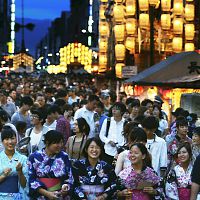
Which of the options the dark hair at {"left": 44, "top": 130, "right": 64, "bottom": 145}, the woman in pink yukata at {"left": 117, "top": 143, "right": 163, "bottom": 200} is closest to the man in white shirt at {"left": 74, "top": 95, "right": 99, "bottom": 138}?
the dark hair at {"left": 44, "top": 130, "right": 64, "bottom": 145}

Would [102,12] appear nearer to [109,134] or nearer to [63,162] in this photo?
[109,134]

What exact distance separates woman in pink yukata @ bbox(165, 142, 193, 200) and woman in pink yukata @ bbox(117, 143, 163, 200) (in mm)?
309

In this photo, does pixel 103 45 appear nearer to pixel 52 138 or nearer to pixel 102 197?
pixel 52 138

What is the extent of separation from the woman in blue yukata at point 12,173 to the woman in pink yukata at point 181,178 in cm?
162

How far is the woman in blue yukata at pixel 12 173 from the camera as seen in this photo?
718 centimetres

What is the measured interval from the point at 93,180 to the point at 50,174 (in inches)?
18.7

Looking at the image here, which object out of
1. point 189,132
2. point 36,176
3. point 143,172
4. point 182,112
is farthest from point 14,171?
point 182,112

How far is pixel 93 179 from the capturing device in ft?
23.4

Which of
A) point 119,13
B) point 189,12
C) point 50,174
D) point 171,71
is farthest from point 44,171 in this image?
point 119,13

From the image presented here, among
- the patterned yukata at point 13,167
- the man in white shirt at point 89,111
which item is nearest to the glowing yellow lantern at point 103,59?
the man in white shirt at point 89,111

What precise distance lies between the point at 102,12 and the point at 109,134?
42876mm

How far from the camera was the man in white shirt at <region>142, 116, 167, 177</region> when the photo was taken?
8.77m

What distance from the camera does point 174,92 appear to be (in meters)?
Answer: 21.9

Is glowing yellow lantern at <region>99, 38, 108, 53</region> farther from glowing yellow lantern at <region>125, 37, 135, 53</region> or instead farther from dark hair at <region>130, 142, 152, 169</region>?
dark hair at <region>130, 142, 152, 169</region>
